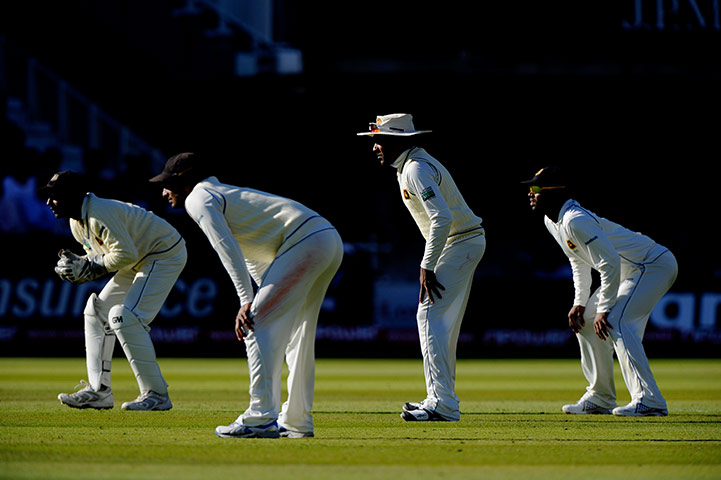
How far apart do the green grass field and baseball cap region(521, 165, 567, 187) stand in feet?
5.58

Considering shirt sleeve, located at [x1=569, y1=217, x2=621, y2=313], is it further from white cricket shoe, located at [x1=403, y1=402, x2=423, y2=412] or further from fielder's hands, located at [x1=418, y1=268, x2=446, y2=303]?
white cricket shoe, located at [x1=403, y1=402, x2=423, y2=412]

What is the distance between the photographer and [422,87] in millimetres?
19031

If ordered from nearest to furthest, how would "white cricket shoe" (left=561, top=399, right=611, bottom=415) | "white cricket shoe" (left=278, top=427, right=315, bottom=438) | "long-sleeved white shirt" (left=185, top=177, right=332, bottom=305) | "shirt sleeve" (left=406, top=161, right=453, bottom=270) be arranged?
"long-sleeved white shirt" (left=185, top=177, right=332, bottom=305)
"white cricket shoe" (left=278, top=427, right=315, bottom=438)
"shirt sleeve" (left=406, top=161, right=453, bottom=270)
"white cricket shoe" (left=561, top=399, right=611, bottom=415)

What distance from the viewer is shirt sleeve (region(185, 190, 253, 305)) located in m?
5.96

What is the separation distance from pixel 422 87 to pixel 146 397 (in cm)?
1214

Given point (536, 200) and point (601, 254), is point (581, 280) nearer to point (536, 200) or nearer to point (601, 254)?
point (601, 254)

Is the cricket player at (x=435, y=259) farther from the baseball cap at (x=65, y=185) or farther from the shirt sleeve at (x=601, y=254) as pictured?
the baseball cap at (x=65, y=185)

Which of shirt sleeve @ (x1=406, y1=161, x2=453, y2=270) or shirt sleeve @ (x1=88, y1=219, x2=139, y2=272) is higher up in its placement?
shirt sleeve @ (x1=406, y1=161, x2=453, y2=270)

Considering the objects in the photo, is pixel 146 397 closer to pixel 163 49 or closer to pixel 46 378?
pixel 46 378

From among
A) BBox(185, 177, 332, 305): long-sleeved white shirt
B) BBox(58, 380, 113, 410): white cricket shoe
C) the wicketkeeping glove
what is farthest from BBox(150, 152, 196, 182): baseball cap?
BBox(58, 380, 113, 410): white cricket shoe

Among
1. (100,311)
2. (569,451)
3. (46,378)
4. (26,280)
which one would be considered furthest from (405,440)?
(26,280)

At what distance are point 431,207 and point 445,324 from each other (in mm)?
837

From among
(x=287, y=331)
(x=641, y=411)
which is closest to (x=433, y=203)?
(x=287, y=331)

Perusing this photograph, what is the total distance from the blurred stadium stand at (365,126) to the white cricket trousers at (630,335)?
782 centimetres
